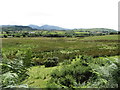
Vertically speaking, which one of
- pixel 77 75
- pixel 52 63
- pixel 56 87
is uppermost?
pixel 56 87

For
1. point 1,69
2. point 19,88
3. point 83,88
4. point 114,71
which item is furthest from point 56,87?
point 1,69

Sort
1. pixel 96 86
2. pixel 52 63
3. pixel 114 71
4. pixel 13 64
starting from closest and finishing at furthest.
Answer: pixel 96 86 → pixel 114 71 → pixel 13 64 → pixel 52 63

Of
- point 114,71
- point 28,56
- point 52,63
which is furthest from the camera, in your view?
point 52,63

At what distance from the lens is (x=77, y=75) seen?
5938mm

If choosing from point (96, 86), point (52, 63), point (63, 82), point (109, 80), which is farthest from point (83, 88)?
point (52, 63)

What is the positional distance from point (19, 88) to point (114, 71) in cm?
308

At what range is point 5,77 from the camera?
420cm

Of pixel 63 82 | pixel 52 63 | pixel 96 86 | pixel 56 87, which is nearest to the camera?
pixel 56 87

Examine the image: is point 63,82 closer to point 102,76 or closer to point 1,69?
point 102,76

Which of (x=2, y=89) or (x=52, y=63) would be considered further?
(x=52, y=63)

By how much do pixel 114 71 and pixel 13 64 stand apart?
4.05 metres

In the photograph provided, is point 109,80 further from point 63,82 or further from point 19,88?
point 19,88

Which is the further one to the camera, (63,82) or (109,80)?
(63,82)

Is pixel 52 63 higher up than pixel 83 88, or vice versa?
pixel 83 88
